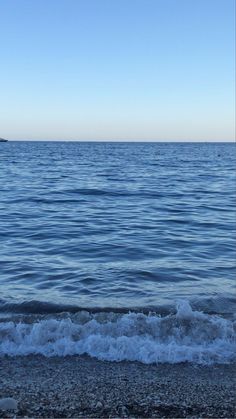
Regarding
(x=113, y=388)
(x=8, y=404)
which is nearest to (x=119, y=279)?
(x=113, y=388)

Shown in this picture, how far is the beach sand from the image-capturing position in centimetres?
497

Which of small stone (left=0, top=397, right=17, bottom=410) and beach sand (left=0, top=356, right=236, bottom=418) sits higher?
small stone (left=0, top=397, right=17, bottom=410)

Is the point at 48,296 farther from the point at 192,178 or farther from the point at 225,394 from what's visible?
the point at 192,178

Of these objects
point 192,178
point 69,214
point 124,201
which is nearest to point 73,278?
point 69,214

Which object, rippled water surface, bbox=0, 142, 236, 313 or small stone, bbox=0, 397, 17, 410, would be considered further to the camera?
rippled water surface, bbox=0, 142, 236, 313

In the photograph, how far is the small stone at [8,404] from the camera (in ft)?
16.0

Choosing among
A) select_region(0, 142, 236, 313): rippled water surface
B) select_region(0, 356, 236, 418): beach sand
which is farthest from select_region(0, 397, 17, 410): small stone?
select_region(0, 142, 236, 313): rippled water surface

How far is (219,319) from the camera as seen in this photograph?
728 cm

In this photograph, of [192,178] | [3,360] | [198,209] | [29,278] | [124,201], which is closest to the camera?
[3,360]

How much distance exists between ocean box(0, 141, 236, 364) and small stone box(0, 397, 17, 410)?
139cm

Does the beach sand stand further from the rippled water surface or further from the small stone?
the rippled water surface

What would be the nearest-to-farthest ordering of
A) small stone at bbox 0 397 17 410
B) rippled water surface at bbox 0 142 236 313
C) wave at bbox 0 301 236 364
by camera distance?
small stone at bbox 0 397 17 410
wave at bbox 0 301 236 364
rippled water surface at bbox 0 142 236 313

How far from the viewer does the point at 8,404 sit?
16.1 ft

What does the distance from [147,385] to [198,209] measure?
578 inches
